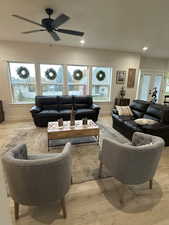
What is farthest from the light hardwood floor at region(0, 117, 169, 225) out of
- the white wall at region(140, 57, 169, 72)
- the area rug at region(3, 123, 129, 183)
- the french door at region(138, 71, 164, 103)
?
the white wall at region(140, 57, 169, 72)

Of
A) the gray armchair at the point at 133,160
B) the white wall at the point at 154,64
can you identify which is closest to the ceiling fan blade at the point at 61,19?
the gray armchair at the point at 133,160

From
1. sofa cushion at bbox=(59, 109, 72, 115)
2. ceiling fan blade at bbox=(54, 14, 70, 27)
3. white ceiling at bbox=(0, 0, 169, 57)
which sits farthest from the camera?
sofa cushion at bbox=(59, 109, 72, 115)

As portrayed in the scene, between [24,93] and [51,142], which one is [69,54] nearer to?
[24,93]

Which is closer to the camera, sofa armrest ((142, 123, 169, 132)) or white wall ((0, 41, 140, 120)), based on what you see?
sofa armrest ((142, 123, 169, 132))

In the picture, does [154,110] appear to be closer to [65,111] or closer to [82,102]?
[82,102]

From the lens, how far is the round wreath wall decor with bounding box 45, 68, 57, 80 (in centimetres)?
500

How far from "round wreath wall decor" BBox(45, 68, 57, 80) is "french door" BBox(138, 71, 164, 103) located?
4.81m

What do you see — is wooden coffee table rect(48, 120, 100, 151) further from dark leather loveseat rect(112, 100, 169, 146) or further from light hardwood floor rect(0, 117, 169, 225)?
light hardwood floor rect(0, 117, 169, 225)

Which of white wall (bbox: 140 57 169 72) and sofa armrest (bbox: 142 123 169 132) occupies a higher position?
white wall (bbox: 140 57 169 72)

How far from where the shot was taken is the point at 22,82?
4.88 m

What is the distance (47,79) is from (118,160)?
14.6 ft

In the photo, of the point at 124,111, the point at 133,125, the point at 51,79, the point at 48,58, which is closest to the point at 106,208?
the point at 133,125

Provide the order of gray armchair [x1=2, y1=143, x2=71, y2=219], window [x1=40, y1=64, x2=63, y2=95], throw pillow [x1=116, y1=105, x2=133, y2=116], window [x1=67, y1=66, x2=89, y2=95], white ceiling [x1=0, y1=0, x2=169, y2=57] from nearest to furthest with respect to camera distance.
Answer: gray armchair [x1=2, y1=143, x2=71, y2=219]
white ceiling [x1=0, y1=0, x2=169, y2=57]
throw pillow [x1=116, y1=105, x2=133, y2=116]
window [x1=40, y1=64, x2=63, y2=95]
window [x1=67, y1=66, x2=89, y2=95]

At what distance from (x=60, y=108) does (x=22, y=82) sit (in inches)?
72.3
